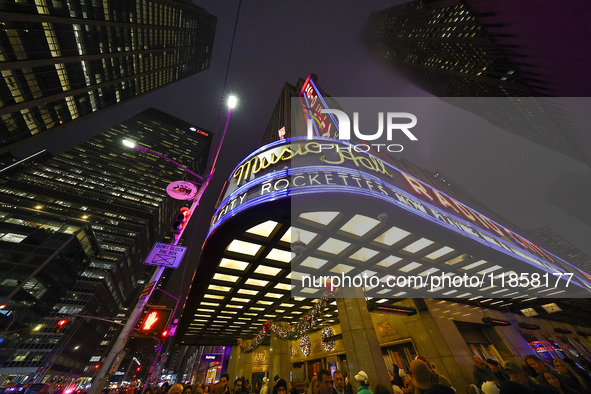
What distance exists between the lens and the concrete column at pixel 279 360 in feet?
59.0

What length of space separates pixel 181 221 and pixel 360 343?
9462 millimetres

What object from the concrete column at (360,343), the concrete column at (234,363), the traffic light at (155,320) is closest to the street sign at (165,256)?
the traffic light at (155,320)

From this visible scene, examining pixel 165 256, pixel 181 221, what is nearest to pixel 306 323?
pixel 165 256

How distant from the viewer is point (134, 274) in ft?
375

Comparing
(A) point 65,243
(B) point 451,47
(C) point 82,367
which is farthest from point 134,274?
(B) point 451,47

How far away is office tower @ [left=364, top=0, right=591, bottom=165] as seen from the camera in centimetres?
1194

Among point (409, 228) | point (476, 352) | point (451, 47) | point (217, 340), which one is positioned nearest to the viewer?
point (409, 228)

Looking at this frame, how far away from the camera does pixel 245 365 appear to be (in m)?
23.9

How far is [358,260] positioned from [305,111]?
390 inches

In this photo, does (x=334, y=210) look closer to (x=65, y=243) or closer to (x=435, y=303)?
(x=435, y=303)

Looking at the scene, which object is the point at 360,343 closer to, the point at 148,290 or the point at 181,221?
the point at 148,290

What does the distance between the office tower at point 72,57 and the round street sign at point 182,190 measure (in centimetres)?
6569

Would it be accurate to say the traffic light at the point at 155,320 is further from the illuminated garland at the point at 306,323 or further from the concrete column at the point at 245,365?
the concrete column at the point at 245,365

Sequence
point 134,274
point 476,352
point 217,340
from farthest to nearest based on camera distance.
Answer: point 134,274
point 217,340
point 476,352
